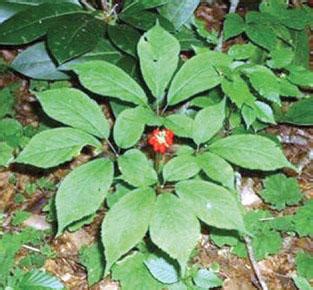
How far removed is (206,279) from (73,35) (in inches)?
49.2

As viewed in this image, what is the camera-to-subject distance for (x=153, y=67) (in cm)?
180

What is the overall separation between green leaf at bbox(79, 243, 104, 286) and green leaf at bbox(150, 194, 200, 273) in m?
0.80

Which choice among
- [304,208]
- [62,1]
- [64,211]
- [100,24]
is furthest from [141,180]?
[62,1]

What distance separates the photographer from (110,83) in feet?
5.89

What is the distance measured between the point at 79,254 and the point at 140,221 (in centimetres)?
92

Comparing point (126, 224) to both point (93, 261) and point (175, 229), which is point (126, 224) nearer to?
point (175, 229)

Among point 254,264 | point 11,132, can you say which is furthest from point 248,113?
point 11,132

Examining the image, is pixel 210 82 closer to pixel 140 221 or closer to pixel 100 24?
pixel 140 221

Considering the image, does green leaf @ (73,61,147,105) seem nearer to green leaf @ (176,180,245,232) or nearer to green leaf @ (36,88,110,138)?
green leaf @ (36,88,110,138)

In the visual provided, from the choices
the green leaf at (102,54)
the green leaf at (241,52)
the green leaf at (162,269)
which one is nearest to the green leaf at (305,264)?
the green leaf at (162,269)

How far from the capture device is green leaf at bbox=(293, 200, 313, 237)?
2270 mm

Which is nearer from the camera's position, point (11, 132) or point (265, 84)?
A: point (265, 84)

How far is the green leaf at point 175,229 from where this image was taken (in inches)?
57.7

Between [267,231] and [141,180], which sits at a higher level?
[141,180]
